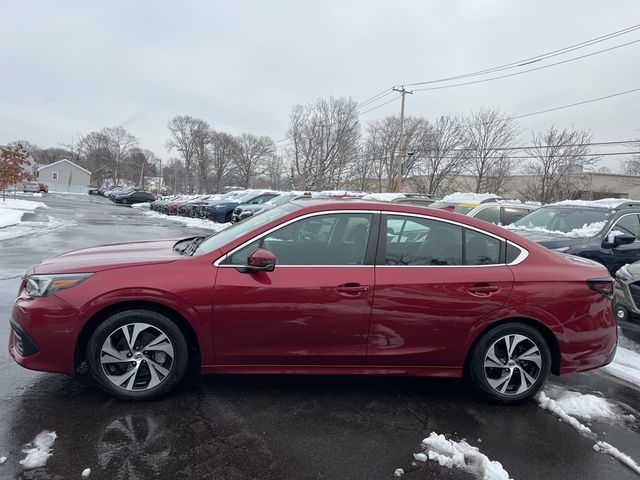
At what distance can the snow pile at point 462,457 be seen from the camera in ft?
9.18

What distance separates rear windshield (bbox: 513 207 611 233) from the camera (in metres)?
8.10

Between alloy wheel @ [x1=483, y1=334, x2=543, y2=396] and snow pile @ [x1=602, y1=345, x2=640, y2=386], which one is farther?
snow pile @ [x1=602, y1=345, x2=640, y2=386]

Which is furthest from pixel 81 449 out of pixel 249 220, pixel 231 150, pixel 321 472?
pixel 231 150

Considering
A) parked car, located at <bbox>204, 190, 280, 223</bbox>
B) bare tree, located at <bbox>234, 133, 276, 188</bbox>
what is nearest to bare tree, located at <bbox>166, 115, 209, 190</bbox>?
bare tree, located at <bbox>234, 133, 276, 188</bbox>

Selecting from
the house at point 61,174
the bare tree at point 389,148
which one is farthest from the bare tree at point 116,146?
the bare tree at point 389,148

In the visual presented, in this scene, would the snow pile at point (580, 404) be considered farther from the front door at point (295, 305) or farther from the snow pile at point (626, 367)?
the front door at point (295, 305)

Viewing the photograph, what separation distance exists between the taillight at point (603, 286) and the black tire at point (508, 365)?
24.8 inches

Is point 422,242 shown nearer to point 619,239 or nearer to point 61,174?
point 619,239

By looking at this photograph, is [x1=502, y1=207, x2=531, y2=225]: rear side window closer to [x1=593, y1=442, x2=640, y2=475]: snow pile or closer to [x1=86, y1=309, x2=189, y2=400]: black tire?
[x1=593, y1=442, x2=640, y2=475]: snow pile

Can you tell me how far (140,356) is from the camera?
342cm

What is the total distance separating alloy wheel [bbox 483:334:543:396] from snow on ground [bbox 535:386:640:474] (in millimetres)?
254

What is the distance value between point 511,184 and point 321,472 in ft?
158

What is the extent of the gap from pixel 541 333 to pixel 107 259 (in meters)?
3.66

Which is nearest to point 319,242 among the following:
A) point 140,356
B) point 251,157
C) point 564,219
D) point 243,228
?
point 243,228
